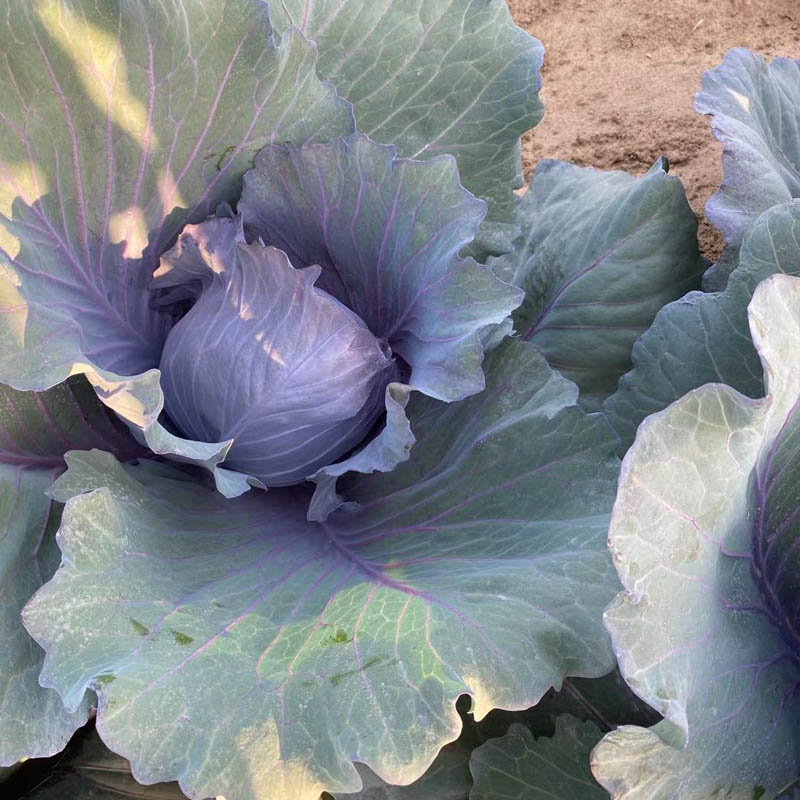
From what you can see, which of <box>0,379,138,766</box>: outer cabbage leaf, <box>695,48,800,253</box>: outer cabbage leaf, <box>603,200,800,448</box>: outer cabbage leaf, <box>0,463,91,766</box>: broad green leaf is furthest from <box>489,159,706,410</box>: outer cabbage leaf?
<box>0,463,91,766</box>: broad green leaf

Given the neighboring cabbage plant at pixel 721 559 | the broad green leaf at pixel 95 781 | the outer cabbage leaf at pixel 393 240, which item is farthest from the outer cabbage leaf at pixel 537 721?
the outer cabbage leaf at pixel 393 240

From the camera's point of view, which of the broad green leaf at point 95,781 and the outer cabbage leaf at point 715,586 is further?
the broad green leaf at point 95,781

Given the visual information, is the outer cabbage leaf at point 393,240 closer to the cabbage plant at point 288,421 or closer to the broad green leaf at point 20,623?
the cabbage plant at point 288,421

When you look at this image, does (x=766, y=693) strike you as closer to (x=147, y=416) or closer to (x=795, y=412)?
(x=795, y=412)

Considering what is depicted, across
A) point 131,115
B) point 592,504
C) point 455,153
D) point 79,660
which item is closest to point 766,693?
point 592,504

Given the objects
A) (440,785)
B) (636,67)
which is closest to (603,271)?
(440,785)

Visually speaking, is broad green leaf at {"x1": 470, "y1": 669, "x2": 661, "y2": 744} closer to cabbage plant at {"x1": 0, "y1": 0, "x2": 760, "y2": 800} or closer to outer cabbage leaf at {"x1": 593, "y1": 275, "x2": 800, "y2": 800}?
cabbage plant at {"x1": 0, "y1": 0, "x2": 760, "y2": 800}
